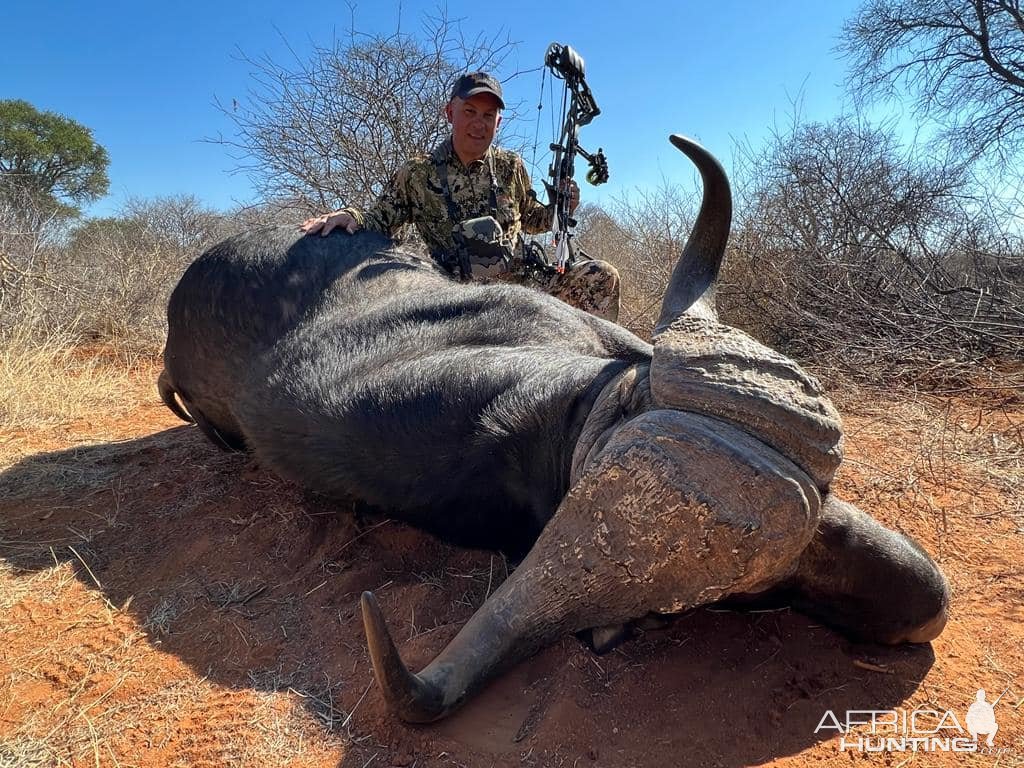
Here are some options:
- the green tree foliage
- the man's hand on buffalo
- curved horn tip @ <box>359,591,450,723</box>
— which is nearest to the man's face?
the man's hand on buffalo

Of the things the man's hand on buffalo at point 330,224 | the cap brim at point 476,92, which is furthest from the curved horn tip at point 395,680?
the cap brim at point 476,92

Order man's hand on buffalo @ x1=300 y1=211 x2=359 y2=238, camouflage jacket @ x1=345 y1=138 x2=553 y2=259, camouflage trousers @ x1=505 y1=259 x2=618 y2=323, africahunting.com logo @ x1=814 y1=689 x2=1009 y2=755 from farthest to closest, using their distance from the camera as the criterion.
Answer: camouflage trousers @ x1=505 y1=259 x2=618 y2=323 < camouflage jacket @ x1=345 y1=138 x2=553 y2=259 < man's hand on buffalo @ x1=300 y1=211 x2=359 y2=238 < africahunting.com logo @ x1=814 y1=689 x2=1009 y2=755

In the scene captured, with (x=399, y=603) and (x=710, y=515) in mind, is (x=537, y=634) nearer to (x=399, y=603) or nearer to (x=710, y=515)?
(x=710, y=515)

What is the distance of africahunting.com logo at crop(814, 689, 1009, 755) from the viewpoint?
1.60 meters

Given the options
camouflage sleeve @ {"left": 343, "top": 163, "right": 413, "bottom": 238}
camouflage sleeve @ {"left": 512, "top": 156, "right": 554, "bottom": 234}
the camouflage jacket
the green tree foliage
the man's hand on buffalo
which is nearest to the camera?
the man's hand on buffalo

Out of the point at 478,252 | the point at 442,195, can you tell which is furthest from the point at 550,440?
the point at 442,195

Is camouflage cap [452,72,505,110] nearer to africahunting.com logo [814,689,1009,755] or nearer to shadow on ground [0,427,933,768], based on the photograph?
shadow on ground [0,427,933,768]

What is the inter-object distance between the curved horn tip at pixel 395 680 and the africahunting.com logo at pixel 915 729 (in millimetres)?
966

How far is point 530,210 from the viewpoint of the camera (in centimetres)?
558

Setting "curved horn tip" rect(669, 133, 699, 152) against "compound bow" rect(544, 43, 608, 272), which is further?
"compound bow" rect(544, 43, 608, 272)

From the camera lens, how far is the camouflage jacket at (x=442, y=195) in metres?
4.64

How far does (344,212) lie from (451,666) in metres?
3.06

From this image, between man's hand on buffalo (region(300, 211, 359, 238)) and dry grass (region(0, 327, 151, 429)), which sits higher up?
man's hand on buffalo (region(300, 211, 359, 238))

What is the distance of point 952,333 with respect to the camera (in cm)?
523
